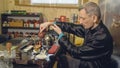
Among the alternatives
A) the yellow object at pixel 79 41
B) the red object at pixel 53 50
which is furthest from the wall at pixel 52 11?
the red object at pixel 53 50

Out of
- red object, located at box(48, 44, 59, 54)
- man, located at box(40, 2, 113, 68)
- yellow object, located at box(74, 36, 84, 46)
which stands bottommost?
yellow object, located at box(74, 36, 84, 46)

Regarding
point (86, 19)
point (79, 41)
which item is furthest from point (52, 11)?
point (86, 19)

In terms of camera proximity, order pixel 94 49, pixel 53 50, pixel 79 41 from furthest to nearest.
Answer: pixel 79 41
pixel 53 50
pixel 94 49

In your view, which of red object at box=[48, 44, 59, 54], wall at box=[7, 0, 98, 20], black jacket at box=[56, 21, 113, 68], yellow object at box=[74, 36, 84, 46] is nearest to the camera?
black jacket at box=[56, 21, 113, 68]

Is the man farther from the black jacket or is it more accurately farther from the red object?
the red object

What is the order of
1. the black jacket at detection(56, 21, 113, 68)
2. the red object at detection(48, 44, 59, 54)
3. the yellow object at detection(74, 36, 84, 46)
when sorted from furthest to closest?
the yellow object at detection(74, 36, 84, 46) < the red object at detection(48, 44, 59, 54) < the black jacket at detection(56, 21, 113, 68)

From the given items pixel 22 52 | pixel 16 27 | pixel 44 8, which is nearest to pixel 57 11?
pixel 44 8

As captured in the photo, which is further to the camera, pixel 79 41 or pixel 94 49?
pixel 79 41

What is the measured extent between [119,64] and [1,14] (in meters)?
3.49

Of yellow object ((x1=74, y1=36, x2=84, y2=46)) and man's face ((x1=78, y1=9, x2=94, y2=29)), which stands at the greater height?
man's face ((x1=78, y1=9, x2=94, y2=29))

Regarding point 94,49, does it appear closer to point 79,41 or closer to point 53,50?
point 53,50

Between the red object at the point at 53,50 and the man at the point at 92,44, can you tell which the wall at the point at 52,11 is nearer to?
the red object at the point at 53,50

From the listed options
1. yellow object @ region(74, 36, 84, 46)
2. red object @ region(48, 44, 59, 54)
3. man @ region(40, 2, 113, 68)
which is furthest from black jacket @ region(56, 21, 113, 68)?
yellow object @ region(74, 36, 84, 46)

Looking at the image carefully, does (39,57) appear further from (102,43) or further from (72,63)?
(102,43)
